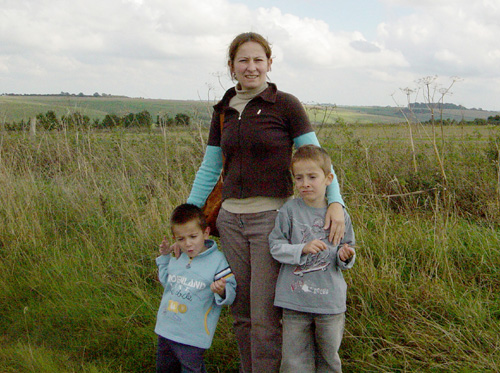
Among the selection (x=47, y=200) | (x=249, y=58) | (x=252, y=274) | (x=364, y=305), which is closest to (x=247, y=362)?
(x=252, y=274)

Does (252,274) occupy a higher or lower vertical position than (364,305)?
higher

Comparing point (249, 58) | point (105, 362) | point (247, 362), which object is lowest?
point (105, 362)

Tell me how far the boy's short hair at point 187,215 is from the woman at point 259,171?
19cm

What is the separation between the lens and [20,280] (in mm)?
4637

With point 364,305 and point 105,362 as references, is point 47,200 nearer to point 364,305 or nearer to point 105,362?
point 105,362

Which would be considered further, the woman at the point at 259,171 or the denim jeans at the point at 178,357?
the denim jeans at the point at 178,357

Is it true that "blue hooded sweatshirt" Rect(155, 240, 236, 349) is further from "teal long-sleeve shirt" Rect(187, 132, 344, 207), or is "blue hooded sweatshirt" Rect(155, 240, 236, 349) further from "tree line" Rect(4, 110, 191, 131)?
"tree line" Rect(4, 110, 191, 131)

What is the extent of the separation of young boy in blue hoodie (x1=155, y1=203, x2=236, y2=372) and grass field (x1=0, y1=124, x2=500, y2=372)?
2.11 ft

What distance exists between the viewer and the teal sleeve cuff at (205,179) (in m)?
3.14

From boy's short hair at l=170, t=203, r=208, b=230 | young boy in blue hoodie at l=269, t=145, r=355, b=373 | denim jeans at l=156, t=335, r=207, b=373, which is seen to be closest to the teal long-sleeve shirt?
boy's short hair at l=170, t=203, r=208, b=230

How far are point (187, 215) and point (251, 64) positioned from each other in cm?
93

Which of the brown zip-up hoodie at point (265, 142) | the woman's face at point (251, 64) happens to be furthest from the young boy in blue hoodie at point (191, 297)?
the woman's face at point (251, 64)

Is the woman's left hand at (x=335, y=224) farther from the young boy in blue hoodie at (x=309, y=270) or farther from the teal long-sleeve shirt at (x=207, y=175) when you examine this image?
the teal long-sleeve shirt at (x=207, y=175)

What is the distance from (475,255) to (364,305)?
1183 mm
